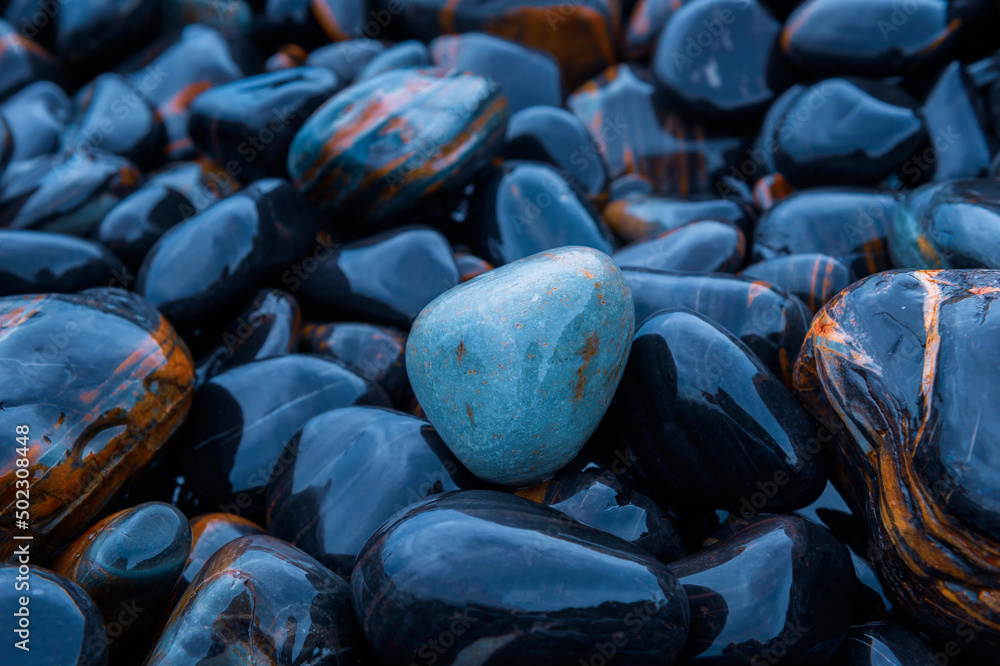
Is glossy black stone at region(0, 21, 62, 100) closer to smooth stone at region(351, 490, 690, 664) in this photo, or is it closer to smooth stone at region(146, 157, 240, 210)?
smooth stone at region(146, 157, 240, 210)

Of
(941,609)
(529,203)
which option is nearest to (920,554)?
(941,609)

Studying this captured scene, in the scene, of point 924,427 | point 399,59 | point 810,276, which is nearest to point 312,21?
point 399,59

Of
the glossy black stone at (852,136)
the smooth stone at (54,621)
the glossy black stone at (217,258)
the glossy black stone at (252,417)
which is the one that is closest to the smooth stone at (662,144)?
the glossy black stone at (852,136)

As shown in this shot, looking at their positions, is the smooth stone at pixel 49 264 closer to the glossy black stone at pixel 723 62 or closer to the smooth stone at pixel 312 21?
the smooth stone at pixel 312 21

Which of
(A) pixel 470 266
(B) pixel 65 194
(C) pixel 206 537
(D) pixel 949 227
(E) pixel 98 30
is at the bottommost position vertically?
(C) pixel 206 537

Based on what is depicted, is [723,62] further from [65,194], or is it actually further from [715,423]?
[65,194]

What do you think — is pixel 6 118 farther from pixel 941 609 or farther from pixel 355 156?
pixel 941 609

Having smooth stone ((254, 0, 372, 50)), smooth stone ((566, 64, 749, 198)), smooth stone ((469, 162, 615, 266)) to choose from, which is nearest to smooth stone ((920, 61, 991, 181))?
smooth stone ((566, 64, 749, 198))
